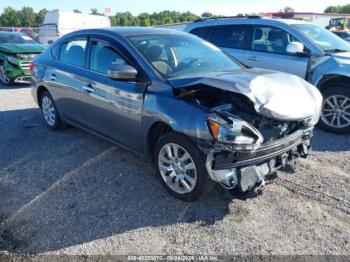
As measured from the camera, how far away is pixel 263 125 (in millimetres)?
3375

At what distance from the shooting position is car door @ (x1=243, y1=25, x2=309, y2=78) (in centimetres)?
616

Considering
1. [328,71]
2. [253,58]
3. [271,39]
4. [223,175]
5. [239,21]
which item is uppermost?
[239,21]

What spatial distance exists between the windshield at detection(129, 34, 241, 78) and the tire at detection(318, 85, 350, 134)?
7.16 feet

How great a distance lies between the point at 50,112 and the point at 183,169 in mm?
3318

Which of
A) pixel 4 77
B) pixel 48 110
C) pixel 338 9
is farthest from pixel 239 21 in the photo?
pixel 338 9

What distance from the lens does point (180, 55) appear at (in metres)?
4.33

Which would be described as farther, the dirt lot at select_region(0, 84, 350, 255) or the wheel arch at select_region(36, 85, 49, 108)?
the wheel arch at select_region(36, 85, 49, 108)

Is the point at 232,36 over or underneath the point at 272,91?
over

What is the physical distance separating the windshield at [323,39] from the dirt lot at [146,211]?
225 cm

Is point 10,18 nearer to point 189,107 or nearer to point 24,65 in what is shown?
point 24,65

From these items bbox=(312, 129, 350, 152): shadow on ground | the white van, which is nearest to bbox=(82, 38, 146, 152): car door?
bbox=(312, 129, 350, 152): shadow on ground

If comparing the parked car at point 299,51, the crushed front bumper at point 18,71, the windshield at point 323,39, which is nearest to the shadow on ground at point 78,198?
the parked car at point 299,51

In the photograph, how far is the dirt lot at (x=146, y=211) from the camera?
3.01 meters

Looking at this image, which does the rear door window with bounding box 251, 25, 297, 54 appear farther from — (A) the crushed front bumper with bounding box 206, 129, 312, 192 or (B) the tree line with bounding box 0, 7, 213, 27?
(B) the tree line with bounding box 0, 7, 213, 27
